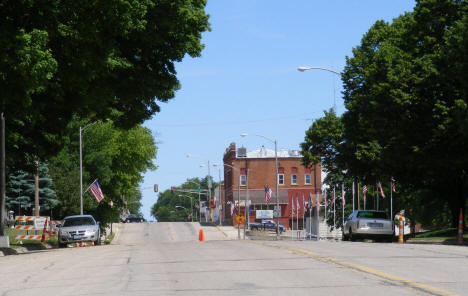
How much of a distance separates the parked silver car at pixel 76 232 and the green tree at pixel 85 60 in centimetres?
427

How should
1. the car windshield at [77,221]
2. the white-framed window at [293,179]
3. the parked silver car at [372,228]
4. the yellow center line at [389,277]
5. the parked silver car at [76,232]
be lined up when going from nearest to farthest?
the yellow center line at [389,277] < the parked silver car at [372,228] < the parked silver car at [76,232] < the car windshield at [77,221] < the white-framed window at [293,179]

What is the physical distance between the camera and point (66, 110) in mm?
27750

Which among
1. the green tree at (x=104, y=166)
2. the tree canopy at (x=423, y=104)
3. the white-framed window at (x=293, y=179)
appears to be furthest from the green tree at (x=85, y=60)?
the white-framed window at (x=293, y=179)

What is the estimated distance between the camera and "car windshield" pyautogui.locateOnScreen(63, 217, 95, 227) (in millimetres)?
37156

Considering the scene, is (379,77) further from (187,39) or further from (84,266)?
(84,266)

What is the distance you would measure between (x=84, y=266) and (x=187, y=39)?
15.6 metres

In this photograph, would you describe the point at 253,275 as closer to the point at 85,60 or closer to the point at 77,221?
the point at 85,60

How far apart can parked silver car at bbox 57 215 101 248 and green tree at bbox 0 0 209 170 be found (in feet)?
14.0

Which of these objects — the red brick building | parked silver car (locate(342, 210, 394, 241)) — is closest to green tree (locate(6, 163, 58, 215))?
parked silver car (locate(342, 210, 394, 241))

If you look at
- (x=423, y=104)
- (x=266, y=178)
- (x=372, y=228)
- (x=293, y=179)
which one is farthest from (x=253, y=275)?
(x=293, y=179)

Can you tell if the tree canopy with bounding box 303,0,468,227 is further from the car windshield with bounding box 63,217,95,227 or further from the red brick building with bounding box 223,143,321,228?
the red brick building with bounding box 223,143,321,228

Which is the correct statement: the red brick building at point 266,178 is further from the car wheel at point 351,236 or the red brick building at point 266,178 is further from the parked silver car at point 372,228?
the parked silver car at point 372,228

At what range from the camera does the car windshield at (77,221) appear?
37.2m

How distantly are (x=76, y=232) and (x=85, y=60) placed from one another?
47.4 feet
